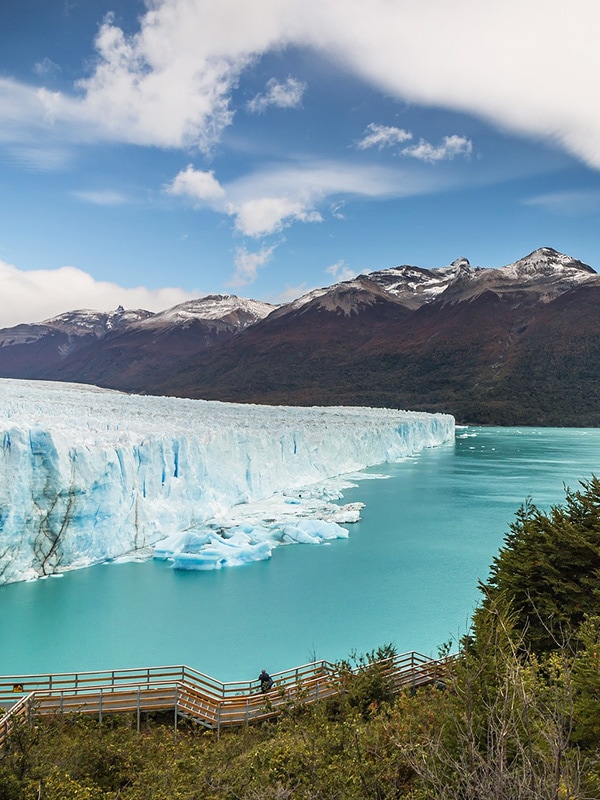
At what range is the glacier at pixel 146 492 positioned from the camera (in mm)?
11586

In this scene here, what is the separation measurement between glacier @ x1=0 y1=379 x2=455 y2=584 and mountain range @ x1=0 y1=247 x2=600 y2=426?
45537 millimetres

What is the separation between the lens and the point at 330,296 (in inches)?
4870

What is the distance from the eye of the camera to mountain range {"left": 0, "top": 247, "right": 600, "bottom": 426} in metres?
63.6

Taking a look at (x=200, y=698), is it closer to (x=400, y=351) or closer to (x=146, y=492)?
(x=146, y=492)

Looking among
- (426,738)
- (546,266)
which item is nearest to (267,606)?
(426,738)

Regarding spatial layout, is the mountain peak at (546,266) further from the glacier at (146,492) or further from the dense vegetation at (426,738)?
the dense vegetation at (426,738)

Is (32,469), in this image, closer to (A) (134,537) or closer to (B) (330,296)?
(A) (134,537)

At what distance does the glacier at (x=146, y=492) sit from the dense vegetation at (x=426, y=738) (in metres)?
6.35

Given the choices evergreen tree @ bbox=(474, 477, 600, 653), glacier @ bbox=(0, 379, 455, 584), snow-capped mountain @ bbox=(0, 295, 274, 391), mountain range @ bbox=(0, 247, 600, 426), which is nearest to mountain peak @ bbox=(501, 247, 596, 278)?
mountain range @ bbox=(0, 247, 600, 426)

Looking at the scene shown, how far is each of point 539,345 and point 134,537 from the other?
216ft

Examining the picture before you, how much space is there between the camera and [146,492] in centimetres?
1432

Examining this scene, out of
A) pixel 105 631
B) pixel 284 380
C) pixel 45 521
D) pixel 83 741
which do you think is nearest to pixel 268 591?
pixel 105 631

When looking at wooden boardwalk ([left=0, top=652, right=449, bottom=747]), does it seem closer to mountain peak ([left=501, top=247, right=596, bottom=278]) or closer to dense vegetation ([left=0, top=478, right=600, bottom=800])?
dense vegetation ([left=0, top=478, right=600, bottom=800])

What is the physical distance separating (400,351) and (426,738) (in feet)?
282
